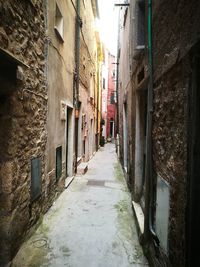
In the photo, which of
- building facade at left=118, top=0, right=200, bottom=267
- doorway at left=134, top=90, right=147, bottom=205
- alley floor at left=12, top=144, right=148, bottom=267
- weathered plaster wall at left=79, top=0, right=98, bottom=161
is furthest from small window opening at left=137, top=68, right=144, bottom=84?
weathered plaster wall at left=79, top=0, right=98, bottom=161

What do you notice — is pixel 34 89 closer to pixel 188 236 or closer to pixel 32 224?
pixel 32 224

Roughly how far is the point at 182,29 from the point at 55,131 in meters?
3.70

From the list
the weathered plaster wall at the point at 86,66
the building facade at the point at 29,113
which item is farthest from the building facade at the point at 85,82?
the building facade at the point at 29,113

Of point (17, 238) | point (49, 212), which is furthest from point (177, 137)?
point (49, 212)

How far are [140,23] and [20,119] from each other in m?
2.81

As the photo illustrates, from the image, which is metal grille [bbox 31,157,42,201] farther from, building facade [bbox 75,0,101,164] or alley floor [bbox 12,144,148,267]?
building facade [bbox 75,0,101,164]

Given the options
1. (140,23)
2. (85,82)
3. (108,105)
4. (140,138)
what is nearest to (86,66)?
(85,82)

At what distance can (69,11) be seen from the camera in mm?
6629

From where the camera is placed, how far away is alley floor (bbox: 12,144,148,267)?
3107 millimetres

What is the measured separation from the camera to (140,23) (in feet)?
14.8

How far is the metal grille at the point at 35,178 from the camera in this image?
3770 mm

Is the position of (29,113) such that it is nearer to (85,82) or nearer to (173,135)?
(173,135)

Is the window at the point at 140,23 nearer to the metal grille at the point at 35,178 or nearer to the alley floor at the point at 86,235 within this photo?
the metal grille at the point at 35,178

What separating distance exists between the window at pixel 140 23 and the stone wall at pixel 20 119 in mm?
1648
